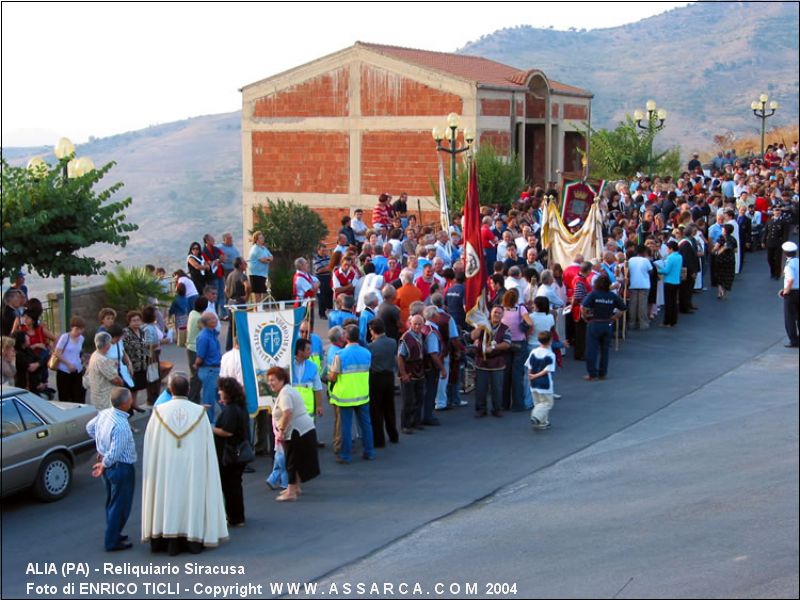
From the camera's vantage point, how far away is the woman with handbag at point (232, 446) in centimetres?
1001

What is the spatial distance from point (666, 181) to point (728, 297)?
592 centimetres

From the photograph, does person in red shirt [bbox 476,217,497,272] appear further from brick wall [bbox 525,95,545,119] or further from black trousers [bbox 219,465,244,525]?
brick wall [bbox 525,95,545,119]

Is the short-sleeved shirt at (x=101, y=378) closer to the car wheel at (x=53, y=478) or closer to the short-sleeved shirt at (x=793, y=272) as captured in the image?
the car wheel at (x=53, y=478)

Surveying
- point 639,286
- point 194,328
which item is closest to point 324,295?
point 639,286

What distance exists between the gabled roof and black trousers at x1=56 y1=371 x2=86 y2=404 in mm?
23986

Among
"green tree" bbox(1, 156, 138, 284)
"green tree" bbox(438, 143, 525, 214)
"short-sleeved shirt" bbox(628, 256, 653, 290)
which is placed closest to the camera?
"green tree" bbox(1, 156, 138, 284)

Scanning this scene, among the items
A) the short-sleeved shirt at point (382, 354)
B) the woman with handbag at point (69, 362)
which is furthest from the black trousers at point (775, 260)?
the woman with handbag at point (69, 362)

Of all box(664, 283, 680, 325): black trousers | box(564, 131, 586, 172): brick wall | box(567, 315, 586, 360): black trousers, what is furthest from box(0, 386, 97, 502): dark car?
box(564, 131, 586, 172): brick wall

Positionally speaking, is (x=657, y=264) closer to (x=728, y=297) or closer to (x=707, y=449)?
(x=728, y=297)

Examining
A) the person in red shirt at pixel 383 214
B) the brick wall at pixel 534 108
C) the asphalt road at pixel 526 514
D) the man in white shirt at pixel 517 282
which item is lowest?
the asphalt road at pixel 526 514

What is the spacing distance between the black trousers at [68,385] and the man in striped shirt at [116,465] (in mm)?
4123

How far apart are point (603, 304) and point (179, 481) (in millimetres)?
8350

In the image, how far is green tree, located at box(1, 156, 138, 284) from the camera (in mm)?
15117

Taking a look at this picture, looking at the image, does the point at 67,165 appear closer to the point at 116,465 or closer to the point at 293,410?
the point at 293,410
